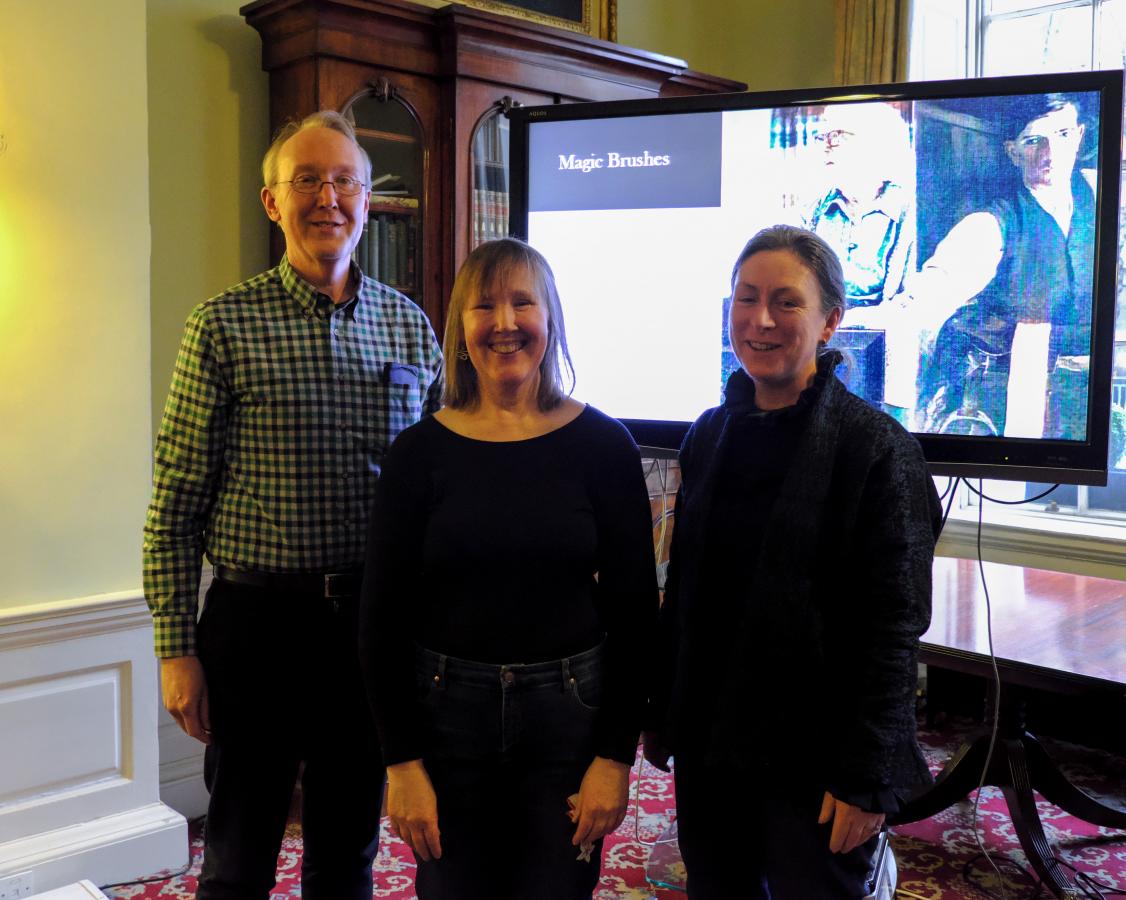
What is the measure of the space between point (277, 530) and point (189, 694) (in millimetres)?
286

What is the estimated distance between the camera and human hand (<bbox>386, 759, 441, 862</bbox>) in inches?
56.0

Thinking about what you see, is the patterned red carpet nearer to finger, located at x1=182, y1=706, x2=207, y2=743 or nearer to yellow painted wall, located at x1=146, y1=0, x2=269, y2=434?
finger, located at x1=182, y1=706, x2=207, y2=743

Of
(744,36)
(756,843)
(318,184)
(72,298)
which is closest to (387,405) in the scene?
(318,184)

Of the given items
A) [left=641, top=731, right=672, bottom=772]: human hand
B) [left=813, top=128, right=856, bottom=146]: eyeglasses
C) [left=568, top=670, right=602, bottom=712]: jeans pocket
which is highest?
[left=813, top=128, right=856, bottom=146]: eyeglasses

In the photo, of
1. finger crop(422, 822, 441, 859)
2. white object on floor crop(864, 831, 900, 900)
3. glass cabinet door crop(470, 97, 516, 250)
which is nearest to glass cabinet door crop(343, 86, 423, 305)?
glass cabinet door crop(470, 97, 516, 250)

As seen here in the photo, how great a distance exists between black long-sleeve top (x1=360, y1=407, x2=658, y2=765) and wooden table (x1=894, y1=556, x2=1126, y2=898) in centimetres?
131

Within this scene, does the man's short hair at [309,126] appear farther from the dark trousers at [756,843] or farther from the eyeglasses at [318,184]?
the dark trousers at [756,843]

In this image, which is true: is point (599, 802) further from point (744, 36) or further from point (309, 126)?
point (744, 36)

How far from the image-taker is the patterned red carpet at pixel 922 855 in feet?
8.47

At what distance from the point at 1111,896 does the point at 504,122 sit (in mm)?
2669

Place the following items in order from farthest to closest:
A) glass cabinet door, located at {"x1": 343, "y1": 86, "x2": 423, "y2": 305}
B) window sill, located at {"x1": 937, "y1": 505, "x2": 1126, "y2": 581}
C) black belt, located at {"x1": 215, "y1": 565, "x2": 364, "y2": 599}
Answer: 1. window sill, located at {"x1": 937, "y1": 505, "x2": 1126, "y2": 581}
2. glass cabinet door, located at {"x1": 343, "y1": 86, "x2": 423, "y2": 305}
3. black belt, located at {"x1": 215, "y1": 565, "x2": 364, "y2": 599}

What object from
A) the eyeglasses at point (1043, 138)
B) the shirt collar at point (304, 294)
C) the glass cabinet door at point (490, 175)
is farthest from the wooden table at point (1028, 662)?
the glass cabinet door at point (490, 175)

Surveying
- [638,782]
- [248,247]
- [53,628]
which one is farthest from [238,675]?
[248,247]

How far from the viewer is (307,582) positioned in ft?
5.40
